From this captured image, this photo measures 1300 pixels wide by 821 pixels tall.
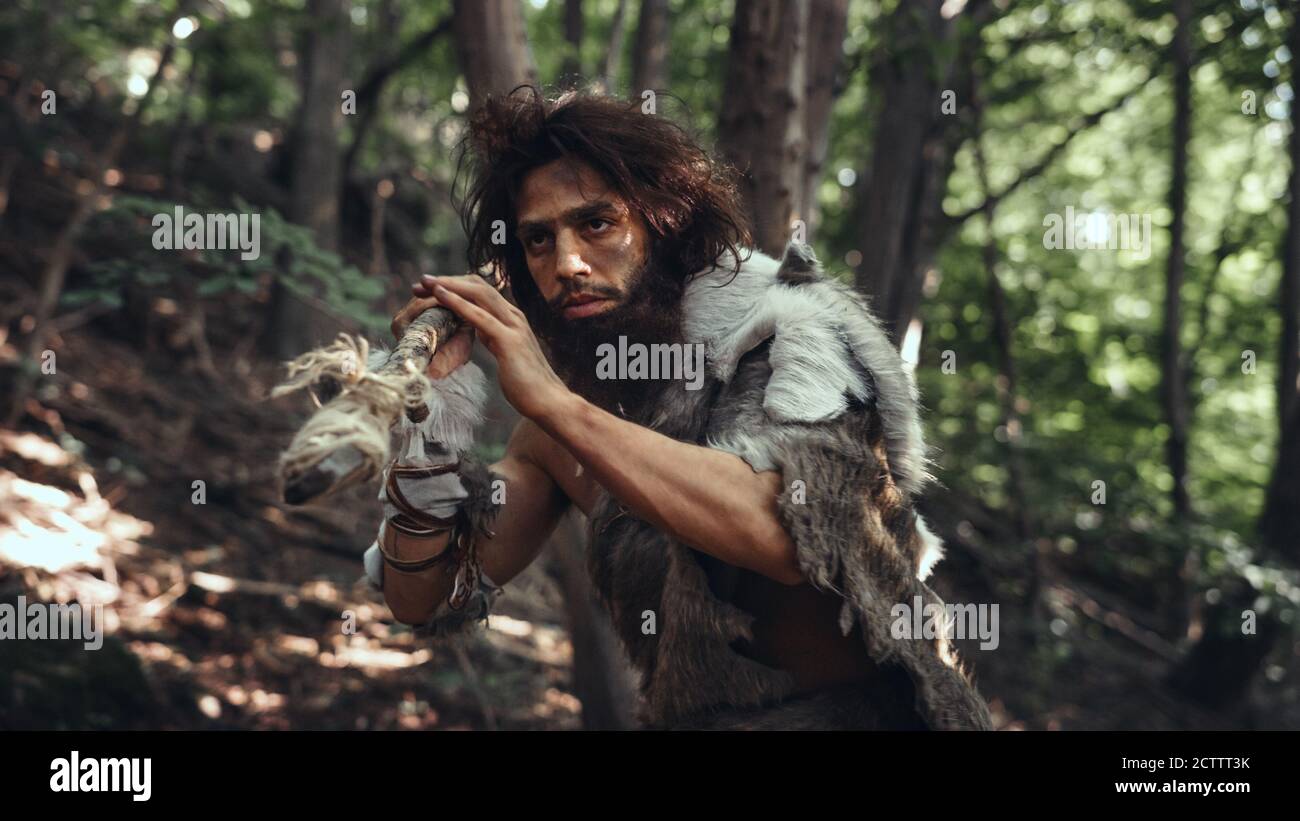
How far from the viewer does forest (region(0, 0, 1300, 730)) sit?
4344mm

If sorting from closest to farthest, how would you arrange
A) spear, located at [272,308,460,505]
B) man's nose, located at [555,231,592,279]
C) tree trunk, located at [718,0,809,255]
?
1. spear, located at [272,308,460,505]
2. man's nose, located at [555,231,592,279]
3. tree trunk, located at [718,0,809,255]

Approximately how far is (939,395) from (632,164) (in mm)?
6055

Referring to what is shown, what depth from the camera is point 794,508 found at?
6.38 ft

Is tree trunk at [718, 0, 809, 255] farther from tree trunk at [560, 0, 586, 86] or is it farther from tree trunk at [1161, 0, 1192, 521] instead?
tree trunk at [1161, 0, 1192, 521]

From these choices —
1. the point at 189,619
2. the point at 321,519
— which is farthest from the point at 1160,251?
the point at 189,619

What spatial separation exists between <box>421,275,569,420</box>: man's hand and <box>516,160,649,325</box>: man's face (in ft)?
1.36

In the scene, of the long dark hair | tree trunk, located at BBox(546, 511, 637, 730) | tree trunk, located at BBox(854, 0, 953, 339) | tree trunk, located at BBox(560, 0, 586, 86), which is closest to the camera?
A: the long dark hair

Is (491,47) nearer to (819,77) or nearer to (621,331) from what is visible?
(819,77)

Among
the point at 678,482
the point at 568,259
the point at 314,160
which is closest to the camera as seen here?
the point at 678,482

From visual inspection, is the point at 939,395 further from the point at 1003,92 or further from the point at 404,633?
the point at 404,633

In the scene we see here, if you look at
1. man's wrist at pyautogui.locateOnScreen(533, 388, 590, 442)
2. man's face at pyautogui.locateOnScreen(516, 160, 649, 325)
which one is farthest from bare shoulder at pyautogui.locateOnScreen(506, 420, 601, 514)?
man's wrist at pyautogui.locateOnScreen(533, 388, 590, 442)

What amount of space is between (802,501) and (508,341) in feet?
2.10

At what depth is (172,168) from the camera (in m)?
7.61

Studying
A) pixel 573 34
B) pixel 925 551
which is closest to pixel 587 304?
pixel 925 551
